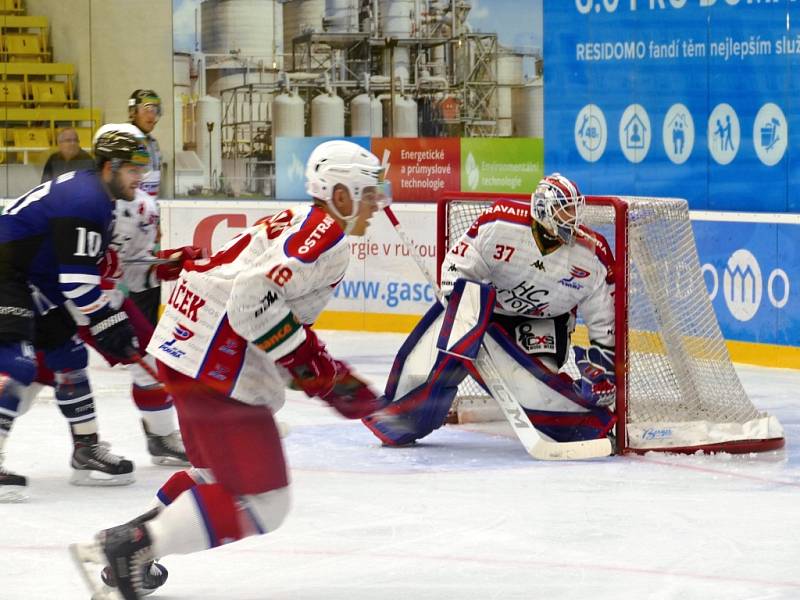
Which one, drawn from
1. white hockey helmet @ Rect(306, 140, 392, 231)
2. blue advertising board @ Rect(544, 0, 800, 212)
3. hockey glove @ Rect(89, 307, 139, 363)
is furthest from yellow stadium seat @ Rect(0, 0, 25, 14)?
white hockey helmet @ Rect(306, 140, 392, 231)

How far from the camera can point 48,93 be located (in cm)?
1047

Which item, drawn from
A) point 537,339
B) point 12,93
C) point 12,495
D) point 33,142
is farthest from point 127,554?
point 12,93

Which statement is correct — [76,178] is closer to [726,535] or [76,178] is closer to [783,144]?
[726,535]

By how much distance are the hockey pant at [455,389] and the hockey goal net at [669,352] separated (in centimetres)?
16

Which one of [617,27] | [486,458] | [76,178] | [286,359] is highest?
[617,27]

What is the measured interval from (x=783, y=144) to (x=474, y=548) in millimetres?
4329

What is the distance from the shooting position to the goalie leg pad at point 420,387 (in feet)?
17.1

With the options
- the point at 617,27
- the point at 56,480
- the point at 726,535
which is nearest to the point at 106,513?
the point at 56,480

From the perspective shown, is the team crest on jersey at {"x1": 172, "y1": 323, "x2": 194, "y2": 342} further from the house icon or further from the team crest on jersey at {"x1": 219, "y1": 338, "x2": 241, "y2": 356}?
the house icon

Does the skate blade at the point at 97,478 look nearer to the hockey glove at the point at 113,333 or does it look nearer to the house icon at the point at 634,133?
the hockey glove at the point at 113,333

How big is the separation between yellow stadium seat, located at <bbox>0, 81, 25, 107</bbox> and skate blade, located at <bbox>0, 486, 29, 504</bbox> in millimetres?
6664

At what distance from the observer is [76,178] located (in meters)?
4.24

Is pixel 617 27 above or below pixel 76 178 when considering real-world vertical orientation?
above

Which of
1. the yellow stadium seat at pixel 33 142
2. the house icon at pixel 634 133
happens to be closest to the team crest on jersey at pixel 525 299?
the house icon at pixel 634 133
